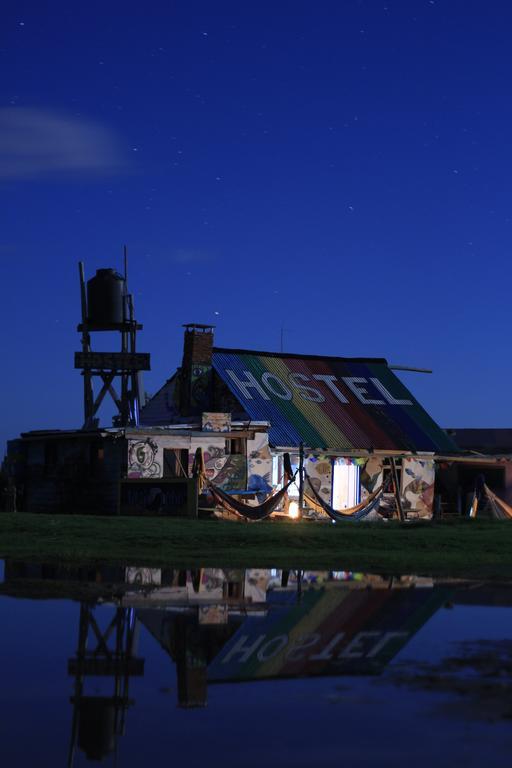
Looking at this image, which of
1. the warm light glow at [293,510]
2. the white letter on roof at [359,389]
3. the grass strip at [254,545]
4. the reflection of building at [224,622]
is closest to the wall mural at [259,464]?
the warm light glow at [293,510]

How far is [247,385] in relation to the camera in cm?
4466

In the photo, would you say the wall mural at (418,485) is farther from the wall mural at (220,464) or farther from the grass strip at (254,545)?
the grass strip at (254,545)

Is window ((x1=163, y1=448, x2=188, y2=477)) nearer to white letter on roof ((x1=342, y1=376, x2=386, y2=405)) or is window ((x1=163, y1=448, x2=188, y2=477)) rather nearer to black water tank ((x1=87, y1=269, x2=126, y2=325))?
white letter on roof ((x1=342, y1=376, x2=386, y2=405))

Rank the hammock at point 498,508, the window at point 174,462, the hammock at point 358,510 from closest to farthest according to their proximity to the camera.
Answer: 1. the hammock at point 358,510
2. the window at point 174,462
3. the hammock at point 498,508

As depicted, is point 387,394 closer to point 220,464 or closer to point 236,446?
point 236,446

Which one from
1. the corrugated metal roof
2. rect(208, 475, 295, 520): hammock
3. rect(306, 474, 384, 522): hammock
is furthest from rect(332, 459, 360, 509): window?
rect(208, 475, 295, 520): hammock

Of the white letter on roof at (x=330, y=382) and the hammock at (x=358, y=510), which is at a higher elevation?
the white letter on roof at (x=330, y=382)

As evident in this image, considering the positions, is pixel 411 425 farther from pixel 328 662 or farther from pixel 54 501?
pixel 328 662

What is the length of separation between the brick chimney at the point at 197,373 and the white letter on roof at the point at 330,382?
525cm

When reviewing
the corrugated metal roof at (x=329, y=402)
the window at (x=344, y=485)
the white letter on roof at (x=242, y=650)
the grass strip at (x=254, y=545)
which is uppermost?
the corrugated metal roof at (x=329, y=402)

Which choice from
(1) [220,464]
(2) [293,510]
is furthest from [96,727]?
(1) [220,464]

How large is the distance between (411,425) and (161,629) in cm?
3620

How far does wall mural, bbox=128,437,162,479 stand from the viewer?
38531 mm

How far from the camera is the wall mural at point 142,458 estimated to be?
38531mm
